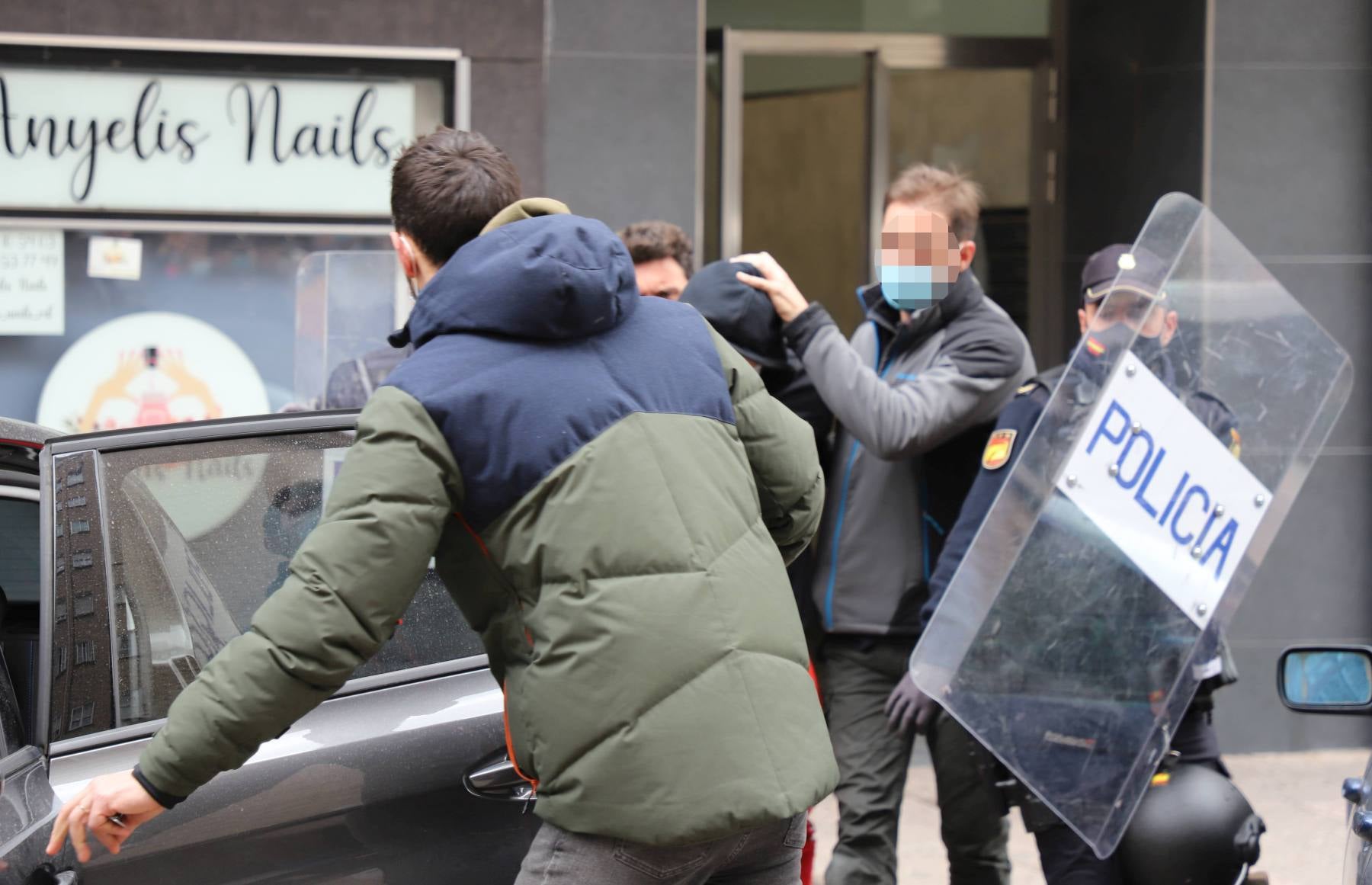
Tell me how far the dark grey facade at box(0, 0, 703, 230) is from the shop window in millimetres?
3218

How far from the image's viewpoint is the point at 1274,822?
5430 mm

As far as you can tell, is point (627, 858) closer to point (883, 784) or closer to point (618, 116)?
point (883, 784)

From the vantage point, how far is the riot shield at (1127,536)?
2.89 metres

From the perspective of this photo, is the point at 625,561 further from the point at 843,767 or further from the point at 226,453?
the point at 843,767

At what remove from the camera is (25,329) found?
5.85 metres

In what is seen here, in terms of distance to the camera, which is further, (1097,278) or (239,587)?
(1097,278)

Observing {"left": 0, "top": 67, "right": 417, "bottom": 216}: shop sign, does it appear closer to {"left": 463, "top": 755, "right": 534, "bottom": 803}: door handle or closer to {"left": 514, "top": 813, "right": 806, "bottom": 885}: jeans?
{"left": 463, "top": 755, "right": 534, "bottom": 803}: door handle

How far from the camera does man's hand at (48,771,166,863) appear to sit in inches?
76.9

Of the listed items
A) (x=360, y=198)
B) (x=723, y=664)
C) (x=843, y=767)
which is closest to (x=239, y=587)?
(x=723, y=664)

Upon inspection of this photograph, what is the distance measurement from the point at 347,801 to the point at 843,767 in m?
1.52

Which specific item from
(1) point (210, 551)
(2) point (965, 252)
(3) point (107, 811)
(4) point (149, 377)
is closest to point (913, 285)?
(2) point (965, 252)

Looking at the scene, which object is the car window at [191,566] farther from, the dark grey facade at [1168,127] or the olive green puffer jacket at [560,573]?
the dark grey facade at [1168,127]

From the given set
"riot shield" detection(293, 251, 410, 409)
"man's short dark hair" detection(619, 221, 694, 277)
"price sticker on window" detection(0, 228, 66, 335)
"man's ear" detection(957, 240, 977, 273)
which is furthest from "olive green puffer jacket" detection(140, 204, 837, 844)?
"price sticker on window" detection(0, 228, 66, 335)

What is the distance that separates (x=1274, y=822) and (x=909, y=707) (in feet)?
8.88
